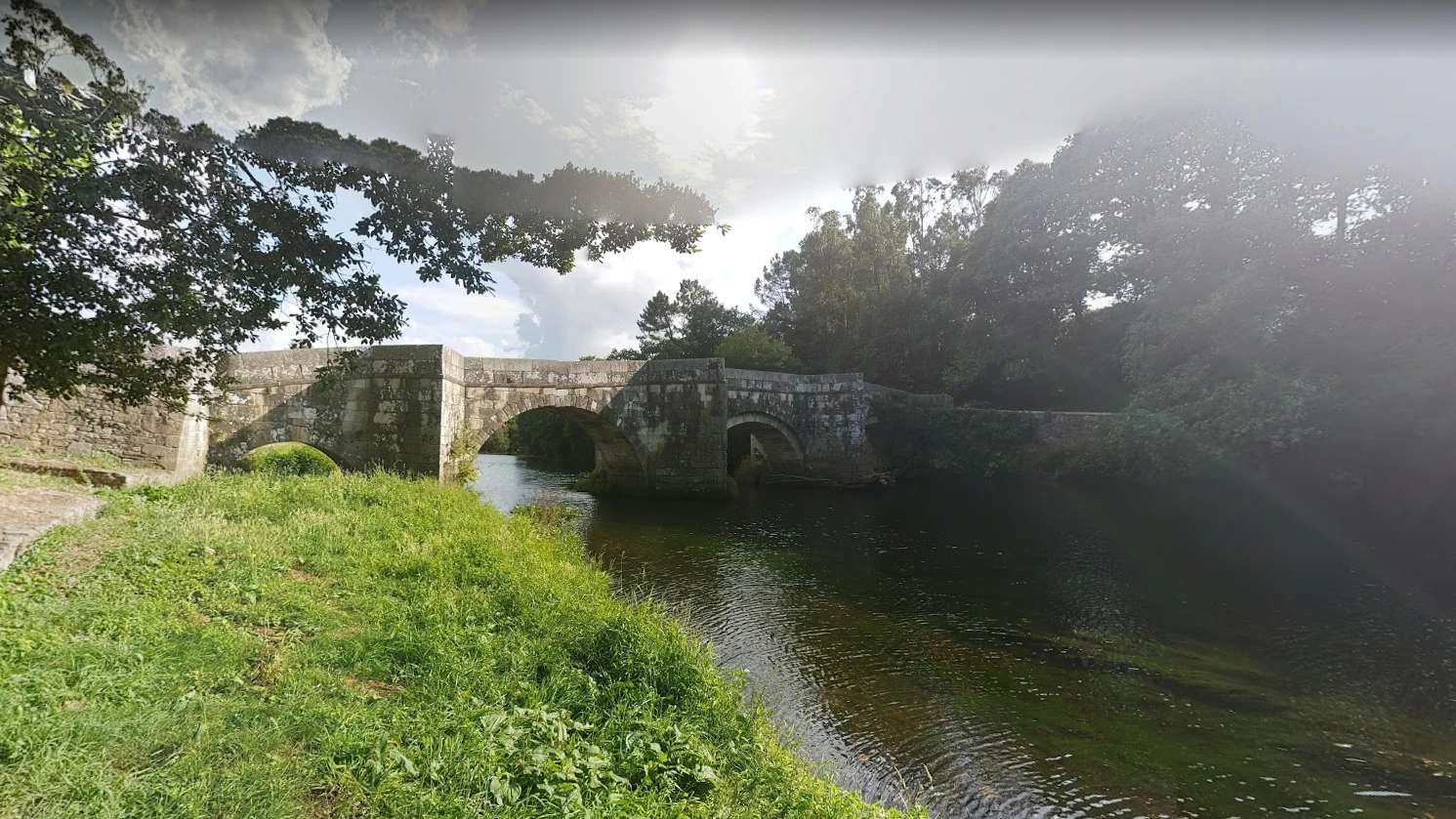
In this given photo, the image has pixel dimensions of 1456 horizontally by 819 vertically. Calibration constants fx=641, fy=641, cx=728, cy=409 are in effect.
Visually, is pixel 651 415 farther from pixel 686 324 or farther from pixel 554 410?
pixel 686 324

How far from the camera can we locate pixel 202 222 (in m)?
4.61

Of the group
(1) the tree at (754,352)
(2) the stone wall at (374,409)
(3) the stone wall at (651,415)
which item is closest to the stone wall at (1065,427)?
(1) the tree at (754,352)

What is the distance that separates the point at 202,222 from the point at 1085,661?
8500mm

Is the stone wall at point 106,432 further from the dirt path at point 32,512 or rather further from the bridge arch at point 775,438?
the bridge arch at point 775,438

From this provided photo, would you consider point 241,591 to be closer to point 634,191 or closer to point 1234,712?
point 634,191

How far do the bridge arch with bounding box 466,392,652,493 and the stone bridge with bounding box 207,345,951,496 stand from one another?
0.10 ft

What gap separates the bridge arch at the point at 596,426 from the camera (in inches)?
556

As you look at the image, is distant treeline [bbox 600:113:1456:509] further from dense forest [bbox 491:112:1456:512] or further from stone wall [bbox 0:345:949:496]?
stone wall [bbox 0:345:949:496]

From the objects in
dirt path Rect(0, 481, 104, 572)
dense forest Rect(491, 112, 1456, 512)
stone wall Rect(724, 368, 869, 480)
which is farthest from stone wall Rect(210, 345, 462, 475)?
dense forest Rect(491, 112, 1456, 512)

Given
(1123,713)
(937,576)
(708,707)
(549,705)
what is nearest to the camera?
(549,705)

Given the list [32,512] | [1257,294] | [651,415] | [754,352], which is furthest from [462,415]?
[754,352]

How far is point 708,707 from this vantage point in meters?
4.04

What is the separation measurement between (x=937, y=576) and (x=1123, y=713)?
4.40 meters

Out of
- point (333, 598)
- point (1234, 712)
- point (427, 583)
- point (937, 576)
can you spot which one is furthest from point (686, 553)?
point (1234, 712)
